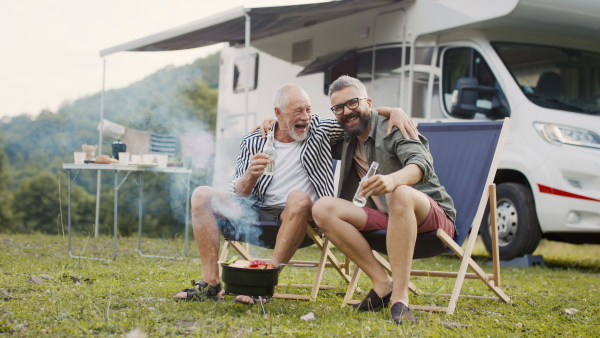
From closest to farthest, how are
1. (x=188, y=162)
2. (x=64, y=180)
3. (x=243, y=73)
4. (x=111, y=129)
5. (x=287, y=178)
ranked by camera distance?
1. (x=287, y=178)
2. (x=188, y=162)
3. (x=111, y=129)
4. (x=243, y=73)
5. (x=64, y=180)

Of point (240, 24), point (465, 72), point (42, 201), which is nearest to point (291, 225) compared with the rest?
point (465, 72)

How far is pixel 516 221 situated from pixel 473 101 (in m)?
1.00

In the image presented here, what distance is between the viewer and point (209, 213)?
307 centimetres

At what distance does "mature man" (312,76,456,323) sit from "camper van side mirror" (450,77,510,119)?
6.82 ft

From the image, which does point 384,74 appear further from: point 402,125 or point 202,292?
point 202,292

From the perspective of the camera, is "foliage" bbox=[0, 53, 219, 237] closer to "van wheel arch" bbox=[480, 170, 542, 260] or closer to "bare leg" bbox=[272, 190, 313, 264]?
"van wheel arch" bbox=[480, 170, 542, 260]

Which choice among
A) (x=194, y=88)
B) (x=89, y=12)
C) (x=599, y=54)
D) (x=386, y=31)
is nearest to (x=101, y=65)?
(x=386, y=31)

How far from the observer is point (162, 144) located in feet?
17.2

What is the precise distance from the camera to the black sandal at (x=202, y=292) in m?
2.94

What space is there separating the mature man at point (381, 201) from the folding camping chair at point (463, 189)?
3.6 inches

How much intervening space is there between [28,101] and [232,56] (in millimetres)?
10894

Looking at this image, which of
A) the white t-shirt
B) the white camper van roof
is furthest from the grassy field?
the white camper van roof

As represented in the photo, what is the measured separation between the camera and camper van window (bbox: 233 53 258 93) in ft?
23.4

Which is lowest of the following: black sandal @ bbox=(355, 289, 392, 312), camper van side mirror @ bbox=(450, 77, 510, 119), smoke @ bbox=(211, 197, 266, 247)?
black sandal @ bbox=(355, 289, 392, 312)
